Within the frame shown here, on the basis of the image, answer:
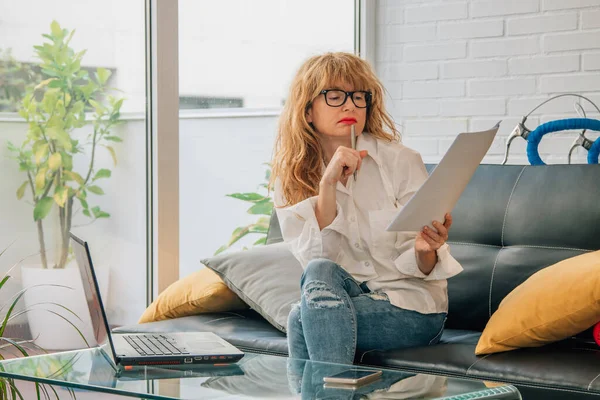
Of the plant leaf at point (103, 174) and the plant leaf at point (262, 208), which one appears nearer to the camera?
the plant leaf at point (103, 174)

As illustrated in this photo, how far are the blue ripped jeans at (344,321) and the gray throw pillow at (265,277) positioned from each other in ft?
1.10

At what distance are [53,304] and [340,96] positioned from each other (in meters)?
1.14

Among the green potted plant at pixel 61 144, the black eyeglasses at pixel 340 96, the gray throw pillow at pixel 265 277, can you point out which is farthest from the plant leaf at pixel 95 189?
the black eyeglasses at pixel 340 96

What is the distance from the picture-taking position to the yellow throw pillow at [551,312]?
2.04 m

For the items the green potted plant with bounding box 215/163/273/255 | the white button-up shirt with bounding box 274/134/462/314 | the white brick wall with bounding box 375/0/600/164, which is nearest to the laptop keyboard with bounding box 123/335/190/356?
the white button-up shirt with bounding box 274/134/462/314

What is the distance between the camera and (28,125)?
2623 millimetres

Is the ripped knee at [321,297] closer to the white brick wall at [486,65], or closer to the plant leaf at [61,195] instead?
the plant leaf at [61,195]

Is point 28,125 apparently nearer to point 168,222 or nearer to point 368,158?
point 168,222

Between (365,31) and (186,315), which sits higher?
(365,31)

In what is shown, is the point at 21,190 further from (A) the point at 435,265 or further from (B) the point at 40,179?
(A) the point at 435,265

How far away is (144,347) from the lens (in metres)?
1.84

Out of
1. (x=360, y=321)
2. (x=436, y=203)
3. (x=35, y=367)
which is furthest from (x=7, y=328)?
(x=436, y=203)

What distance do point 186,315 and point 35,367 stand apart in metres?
0.99

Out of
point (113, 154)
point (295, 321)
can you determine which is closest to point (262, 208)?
point (113, 154)
